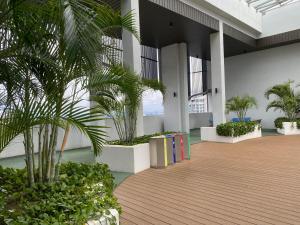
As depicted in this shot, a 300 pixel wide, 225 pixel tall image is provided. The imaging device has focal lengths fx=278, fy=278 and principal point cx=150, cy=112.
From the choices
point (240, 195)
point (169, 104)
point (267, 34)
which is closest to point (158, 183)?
point (240, 195)

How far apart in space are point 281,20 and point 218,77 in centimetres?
535

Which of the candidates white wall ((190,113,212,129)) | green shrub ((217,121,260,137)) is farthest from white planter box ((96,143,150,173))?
white wall ((190,113,212,129))

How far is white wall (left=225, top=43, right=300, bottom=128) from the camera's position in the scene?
1454cm

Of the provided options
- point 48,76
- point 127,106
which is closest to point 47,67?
point 48,76

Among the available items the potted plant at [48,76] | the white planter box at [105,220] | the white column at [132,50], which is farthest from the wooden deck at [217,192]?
the white column at [132,50]

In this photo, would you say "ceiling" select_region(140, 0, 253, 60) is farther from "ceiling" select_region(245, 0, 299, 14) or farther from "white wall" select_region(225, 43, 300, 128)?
"ceiling" select_region(245, 0, 299, 14)

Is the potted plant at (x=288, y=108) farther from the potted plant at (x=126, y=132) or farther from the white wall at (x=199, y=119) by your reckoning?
the potted plant at (x=126, y=132)

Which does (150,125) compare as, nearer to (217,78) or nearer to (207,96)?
(217,78)

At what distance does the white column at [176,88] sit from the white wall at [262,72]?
4.83 metres

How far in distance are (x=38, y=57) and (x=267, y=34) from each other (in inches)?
546

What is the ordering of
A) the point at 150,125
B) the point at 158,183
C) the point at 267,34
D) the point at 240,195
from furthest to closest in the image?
the point at 267,34 → the point at 150,125 → the point at 158,183 → the point at 240,195

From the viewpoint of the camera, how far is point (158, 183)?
4.99m

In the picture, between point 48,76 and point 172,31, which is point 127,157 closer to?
point 48,76

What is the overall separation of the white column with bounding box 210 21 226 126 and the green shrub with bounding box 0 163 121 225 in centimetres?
845
